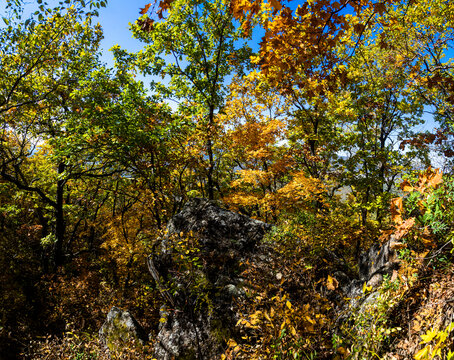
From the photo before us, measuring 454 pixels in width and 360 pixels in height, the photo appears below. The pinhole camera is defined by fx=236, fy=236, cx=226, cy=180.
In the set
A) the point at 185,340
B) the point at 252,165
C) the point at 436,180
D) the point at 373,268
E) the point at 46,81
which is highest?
the point at 46,81

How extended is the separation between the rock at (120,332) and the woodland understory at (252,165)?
42cm

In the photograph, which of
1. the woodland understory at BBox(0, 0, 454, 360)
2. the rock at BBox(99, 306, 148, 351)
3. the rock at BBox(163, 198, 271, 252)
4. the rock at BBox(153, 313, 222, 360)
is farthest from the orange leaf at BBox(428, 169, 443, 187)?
the rock at BBox(99, 306, 148, 351)

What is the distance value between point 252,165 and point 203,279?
1121 cm

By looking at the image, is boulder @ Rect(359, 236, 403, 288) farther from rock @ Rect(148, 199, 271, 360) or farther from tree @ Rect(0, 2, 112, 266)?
tree @ Rect(0, 2, 112, 266)

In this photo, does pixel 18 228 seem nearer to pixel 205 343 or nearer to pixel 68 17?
pixel 68 17

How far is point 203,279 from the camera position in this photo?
551 cm

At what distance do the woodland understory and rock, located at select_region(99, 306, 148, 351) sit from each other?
420 mm

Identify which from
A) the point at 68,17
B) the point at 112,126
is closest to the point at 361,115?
the point at 112,126

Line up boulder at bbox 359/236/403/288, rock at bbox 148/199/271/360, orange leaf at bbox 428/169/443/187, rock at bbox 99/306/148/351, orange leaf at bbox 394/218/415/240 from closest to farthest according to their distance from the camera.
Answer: orange leaf at bbox 428/169/443/187, orange leaf at bbox 394/218/415/240, boulder at bbox 359/236/403/288, rock at bbox 148/199/271/360, rock at bbox 99/306/148/351

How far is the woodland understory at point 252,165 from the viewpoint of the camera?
10.2ft

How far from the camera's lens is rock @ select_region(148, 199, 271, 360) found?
17.3ft

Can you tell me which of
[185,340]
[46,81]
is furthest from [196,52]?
[185,340]

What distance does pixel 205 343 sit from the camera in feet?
17.1

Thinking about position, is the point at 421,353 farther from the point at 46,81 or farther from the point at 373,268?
the point at 46,81
